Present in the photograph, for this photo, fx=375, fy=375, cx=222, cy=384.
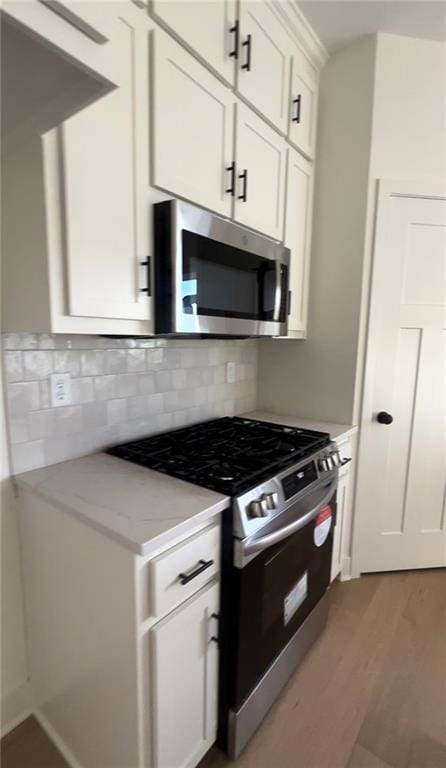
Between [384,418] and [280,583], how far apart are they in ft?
3.54

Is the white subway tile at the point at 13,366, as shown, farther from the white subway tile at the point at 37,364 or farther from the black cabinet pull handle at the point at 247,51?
the black cabinet pull handle at the point at 247,51

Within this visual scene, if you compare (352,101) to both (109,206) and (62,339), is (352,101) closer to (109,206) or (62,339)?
(109,206)

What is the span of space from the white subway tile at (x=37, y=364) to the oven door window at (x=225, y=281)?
1.62ft

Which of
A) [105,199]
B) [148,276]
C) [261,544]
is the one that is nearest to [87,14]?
[105,199]

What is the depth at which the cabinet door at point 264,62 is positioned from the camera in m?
1.40

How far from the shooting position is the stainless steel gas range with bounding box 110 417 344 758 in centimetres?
112

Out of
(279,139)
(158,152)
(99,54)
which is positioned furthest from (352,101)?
(99,54)

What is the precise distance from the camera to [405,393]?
2033 millimetres

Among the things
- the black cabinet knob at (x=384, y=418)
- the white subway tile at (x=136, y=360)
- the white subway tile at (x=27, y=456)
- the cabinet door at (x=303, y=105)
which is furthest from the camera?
the black cabinet knob at (x=384, y=418)

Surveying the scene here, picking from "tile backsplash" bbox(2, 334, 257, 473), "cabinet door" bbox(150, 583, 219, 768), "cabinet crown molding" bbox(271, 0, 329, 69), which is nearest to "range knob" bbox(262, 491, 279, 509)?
"cabinet door" bbox(150, 583, 219, 768)

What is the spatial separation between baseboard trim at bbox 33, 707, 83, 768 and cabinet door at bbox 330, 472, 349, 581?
4.18 ft

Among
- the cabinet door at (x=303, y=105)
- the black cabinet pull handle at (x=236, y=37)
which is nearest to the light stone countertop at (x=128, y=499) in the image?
the black cabinet pull handle at (x=236, y=37)

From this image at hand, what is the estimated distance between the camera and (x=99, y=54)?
60 cm

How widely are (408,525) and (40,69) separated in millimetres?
2466
